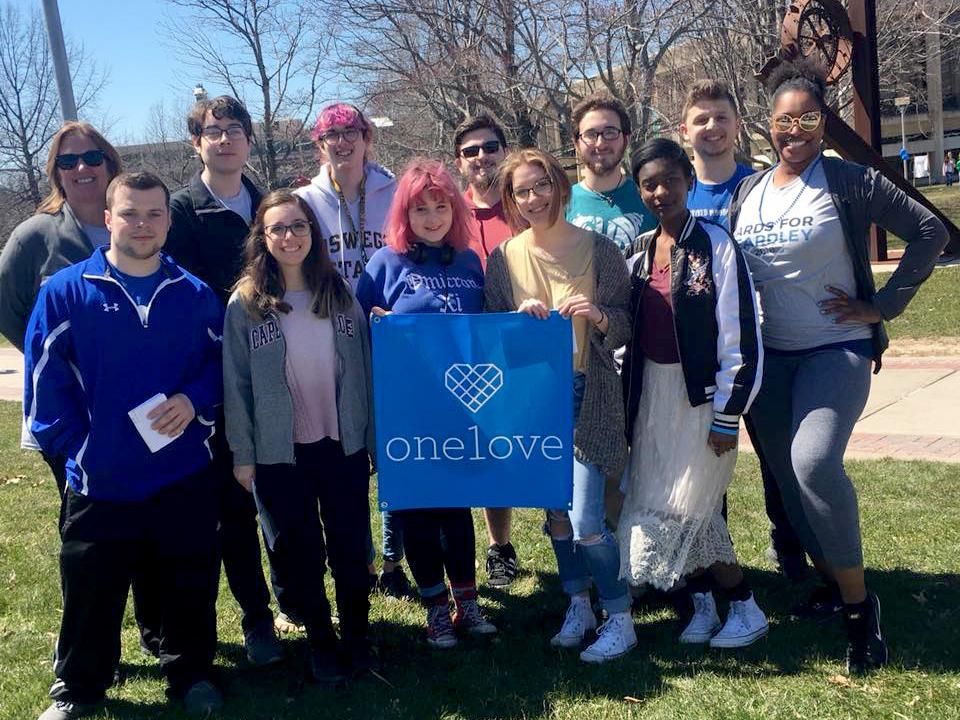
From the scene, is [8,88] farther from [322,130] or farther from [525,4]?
[322,130]

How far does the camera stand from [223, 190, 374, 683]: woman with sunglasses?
152 inches

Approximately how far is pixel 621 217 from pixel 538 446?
1.28m

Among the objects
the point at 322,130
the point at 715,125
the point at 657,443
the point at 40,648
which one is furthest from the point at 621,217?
the point at 40,648

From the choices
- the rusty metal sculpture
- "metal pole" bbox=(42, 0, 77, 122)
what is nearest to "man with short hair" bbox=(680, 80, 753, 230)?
"metal pole" bbox=(42, 0, 77, 122)

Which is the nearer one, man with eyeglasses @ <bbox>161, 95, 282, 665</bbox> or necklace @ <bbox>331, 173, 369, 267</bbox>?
man with eyeglasses @ <bbox>161, 95, 282, 665</bbox>

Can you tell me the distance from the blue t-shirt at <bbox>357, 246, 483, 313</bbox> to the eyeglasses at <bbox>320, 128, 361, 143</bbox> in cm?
77

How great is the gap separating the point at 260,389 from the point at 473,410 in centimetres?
91

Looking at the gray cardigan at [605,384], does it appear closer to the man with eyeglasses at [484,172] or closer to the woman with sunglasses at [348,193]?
the man with eyeglasses at [484,172]

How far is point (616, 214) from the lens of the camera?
15.0ft

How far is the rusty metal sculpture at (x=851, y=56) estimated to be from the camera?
44.7ft

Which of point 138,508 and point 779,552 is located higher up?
point 138,508

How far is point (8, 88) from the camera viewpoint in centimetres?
2988

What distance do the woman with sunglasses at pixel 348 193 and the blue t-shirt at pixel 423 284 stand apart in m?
0.44

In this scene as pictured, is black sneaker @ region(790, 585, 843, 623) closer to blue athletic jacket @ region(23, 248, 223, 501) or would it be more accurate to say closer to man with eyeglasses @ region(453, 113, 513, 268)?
man with eyeglasses @ region(453, 113, 513, 268)
